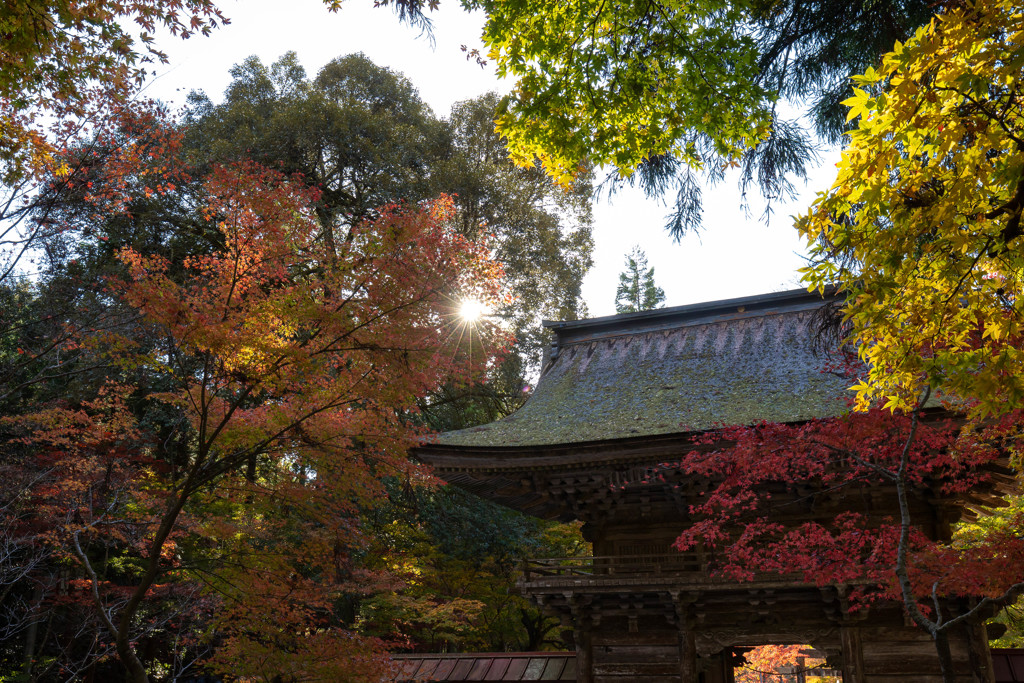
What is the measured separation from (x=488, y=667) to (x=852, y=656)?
5280mm

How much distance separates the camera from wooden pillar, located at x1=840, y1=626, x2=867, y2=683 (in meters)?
8.44

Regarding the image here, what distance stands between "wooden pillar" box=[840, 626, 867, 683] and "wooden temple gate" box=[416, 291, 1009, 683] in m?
0.01

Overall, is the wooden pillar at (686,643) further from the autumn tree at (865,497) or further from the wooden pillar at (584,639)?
the wooden pillar at (584,639)

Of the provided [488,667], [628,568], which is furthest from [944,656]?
[488,667]

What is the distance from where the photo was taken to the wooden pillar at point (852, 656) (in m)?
8.44

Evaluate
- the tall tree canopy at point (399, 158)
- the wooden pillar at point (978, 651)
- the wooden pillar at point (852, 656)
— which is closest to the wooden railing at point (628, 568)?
the wooden pillar at point (852, 656)

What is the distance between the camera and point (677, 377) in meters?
11.1

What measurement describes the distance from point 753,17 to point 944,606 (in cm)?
730

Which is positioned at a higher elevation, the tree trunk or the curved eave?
the curved eave

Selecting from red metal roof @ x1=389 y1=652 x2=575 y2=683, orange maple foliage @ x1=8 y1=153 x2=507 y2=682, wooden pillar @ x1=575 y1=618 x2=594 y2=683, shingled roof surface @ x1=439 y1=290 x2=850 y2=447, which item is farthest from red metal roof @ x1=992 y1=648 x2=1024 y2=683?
orange maple foliage @ x1=8 y1=153 x2=507 y2=682

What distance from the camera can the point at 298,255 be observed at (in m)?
6.88

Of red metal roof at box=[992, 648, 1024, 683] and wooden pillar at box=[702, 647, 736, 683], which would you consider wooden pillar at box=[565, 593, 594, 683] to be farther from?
red metal roof at box=[992, 648, 1024, 683]

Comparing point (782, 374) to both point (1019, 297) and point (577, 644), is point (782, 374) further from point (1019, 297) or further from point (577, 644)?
point (1019, 297)

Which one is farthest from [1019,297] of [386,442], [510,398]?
[510,398]
